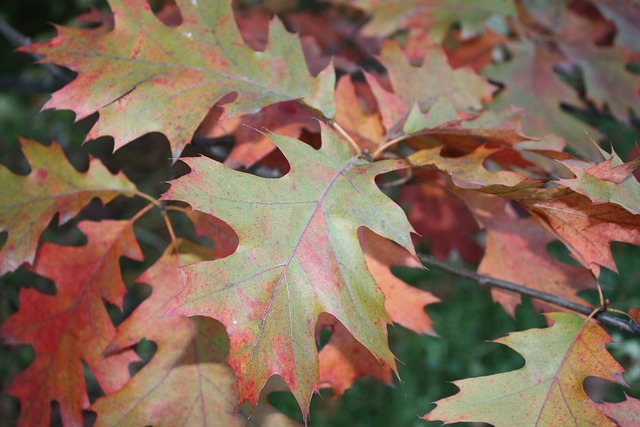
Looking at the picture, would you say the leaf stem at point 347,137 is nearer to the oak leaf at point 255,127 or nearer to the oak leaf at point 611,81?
the oak leaf at point 255,127

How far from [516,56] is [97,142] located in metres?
1.92

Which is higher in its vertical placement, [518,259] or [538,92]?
[538,92]

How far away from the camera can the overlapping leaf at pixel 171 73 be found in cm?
98

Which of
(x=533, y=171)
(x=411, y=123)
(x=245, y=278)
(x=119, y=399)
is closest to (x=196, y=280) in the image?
(x=245, y=278)

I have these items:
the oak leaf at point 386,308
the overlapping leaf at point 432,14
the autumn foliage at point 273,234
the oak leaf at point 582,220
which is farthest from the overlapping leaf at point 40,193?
the overlapping leaf at point 432,14

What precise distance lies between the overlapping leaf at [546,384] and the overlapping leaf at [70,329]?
0.57m

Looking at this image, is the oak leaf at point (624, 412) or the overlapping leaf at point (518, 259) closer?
the oak leaf at point (624, 412)

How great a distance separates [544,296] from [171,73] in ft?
2.50

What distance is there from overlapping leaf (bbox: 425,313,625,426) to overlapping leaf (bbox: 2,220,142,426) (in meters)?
0.57

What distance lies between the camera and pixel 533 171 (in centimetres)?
115

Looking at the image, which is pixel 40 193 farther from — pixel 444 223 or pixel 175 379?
pixel 444 223

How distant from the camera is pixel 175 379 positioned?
38.0 inches

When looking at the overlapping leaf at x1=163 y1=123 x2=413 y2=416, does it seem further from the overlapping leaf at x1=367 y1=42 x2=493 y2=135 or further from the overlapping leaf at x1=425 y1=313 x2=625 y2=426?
the overlapping leaf at x1=367 y1=42 x2=493 y2=135

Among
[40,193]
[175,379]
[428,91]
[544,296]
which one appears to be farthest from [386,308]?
[40,193]
